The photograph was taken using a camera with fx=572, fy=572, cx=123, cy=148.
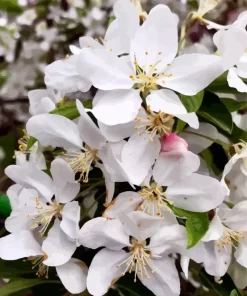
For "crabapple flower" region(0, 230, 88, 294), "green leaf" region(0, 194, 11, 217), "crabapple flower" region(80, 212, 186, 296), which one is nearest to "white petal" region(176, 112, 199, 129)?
"crabapple flower" region(80, 212, 186, 296)

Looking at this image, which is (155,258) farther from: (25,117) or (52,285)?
(25,117)

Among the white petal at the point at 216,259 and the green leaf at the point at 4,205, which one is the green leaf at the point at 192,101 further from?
the green leaf at the point at 4,205

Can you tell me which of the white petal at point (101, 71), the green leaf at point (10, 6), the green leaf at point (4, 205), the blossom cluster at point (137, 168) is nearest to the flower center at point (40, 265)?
the blossom cluster at point (137, 168)

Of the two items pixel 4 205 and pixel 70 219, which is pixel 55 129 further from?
pixel 4 205

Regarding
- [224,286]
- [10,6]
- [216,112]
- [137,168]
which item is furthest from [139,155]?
[10,6]

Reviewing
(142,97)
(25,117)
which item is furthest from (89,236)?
(25,117)

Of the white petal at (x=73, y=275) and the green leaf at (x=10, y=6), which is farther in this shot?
the green leaf at (x=10, y=6)

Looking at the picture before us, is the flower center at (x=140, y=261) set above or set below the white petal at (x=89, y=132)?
below
